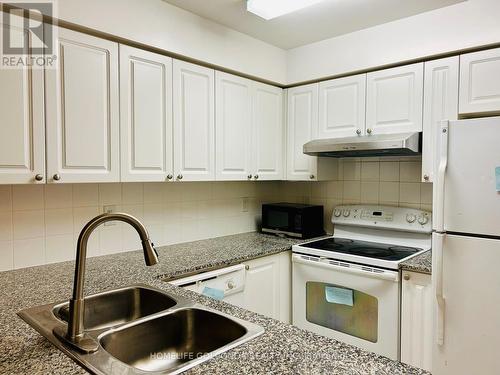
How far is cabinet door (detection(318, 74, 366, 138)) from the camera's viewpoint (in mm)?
2494

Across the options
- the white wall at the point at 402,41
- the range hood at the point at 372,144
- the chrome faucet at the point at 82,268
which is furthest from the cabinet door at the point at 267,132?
the chrome faucet at the point at 82,268

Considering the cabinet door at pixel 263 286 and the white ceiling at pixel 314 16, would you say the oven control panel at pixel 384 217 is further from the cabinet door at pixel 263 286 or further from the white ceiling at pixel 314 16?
the white ceiling at pixel 314 16

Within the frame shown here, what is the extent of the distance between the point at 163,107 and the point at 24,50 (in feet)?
2.41

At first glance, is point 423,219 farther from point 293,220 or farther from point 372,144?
point 293,220

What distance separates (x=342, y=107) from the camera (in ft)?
8.49

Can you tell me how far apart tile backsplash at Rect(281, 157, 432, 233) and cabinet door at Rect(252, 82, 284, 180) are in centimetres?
43

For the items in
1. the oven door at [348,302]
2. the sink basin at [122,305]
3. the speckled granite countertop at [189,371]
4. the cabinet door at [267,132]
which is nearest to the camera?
the speckled granite countertop at [189,371]

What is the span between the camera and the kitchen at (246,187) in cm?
123

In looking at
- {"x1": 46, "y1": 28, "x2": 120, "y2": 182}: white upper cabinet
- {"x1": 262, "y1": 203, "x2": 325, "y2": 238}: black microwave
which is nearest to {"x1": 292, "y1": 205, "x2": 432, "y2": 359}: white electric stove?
{"x1": 262, "y1": 203, "x2": 325, "y2": 238}: black microwave

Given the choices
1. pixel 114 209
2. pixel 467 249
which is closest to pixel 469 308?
pixel 467 249

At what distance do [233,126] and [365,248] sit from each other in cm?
128

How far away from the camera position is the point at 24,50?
1.58 metres

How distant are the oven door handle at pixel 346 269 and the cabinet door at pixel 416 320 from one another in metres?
0.07

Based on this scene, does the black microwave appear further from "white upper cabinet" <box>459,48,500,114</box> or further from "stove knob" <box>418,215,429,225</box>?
"white upper cabinet" <box>459,48,500,114</box>
